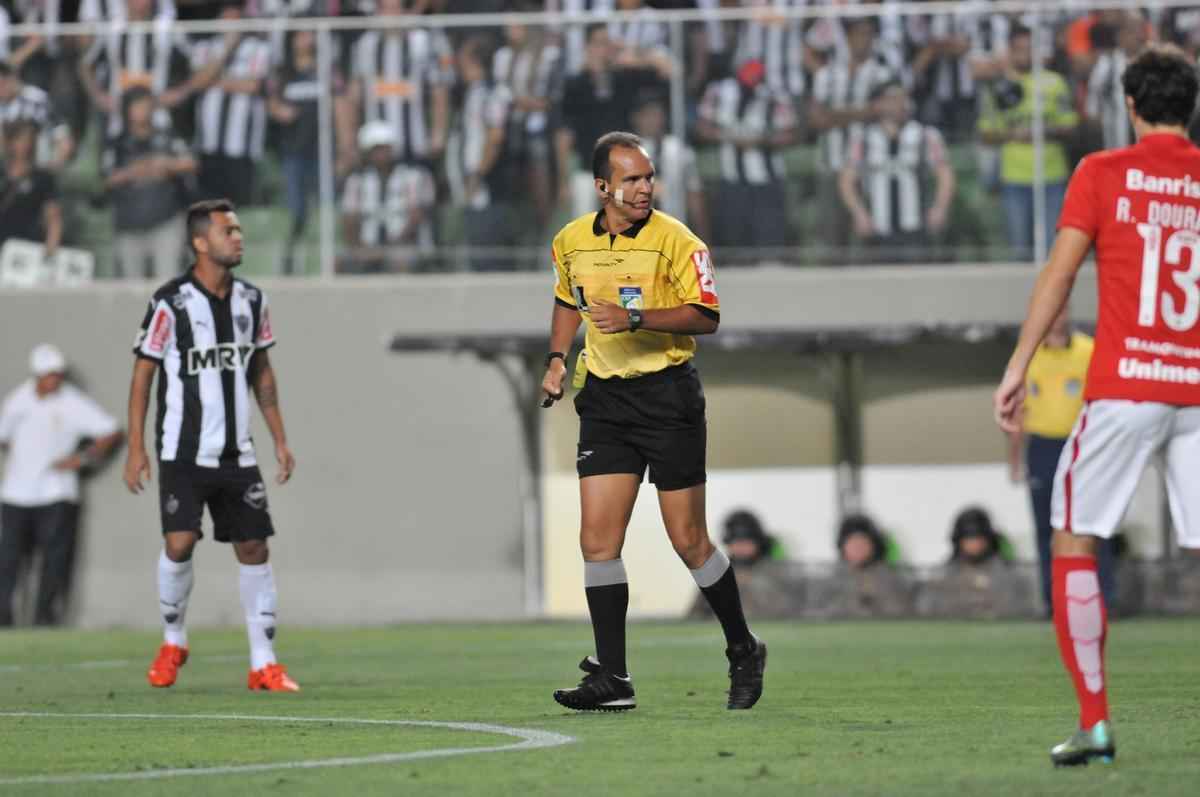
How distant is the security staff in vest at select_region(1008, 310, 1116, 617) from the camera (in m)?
15.6

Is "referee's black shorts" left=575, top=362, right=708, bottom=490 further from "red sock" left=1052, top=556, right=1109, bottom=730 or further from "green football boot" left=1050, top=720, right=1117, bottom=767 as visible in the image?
"green football boot" left=1050, top=720, right=1117, bottom=767

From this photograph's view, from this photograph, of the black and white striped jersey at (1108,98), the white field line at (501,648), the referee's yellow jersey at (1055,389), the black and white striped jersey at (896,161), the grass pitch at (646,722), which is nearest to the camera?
the grass pitch at (646,722)

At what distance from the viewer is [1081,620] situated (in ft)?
20.9

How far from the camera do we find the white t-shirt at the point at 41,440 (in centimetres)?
1908

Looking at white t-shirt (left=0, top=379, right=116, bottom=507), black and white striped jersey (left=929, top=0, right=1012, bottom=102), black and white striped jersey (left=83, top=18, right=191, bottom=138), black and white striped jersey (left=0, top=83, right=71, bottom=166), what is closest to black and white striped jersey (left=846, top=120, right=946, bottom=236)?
black and white striped jersey (left=929, top=0, right=1012, bottom=102)

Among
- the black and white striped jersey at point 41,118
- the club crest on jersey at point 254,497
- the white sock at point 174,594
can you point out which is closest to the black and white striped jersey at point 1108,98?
the black and white striped jersey at point 41,118

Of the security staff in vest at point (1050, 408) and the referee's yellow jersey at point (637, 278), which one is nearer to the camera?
the referee's yellow jersey at point (637, 278)

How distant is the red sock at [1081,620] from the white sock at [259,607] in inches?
198

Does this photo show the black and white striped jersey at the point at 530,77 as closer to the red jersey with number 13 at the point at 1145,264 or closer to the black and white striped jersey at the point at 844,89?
the black and white striped jersey at the point at 844,89

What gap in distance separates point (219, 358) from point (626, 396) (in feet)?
9.23

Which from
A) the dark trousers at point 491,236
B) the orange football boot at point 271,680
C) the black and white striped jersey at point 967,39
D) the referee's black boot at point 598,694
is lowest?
the orange football boot at point 271,680

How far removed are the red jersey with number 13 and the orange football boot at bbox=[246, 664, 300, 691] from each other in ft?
16.4

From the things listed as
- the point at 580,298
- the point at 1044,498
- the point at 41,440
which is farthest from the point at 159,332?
the point at 41,440

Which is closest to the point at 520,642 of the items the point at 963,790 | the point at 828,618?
the point at 828,618
